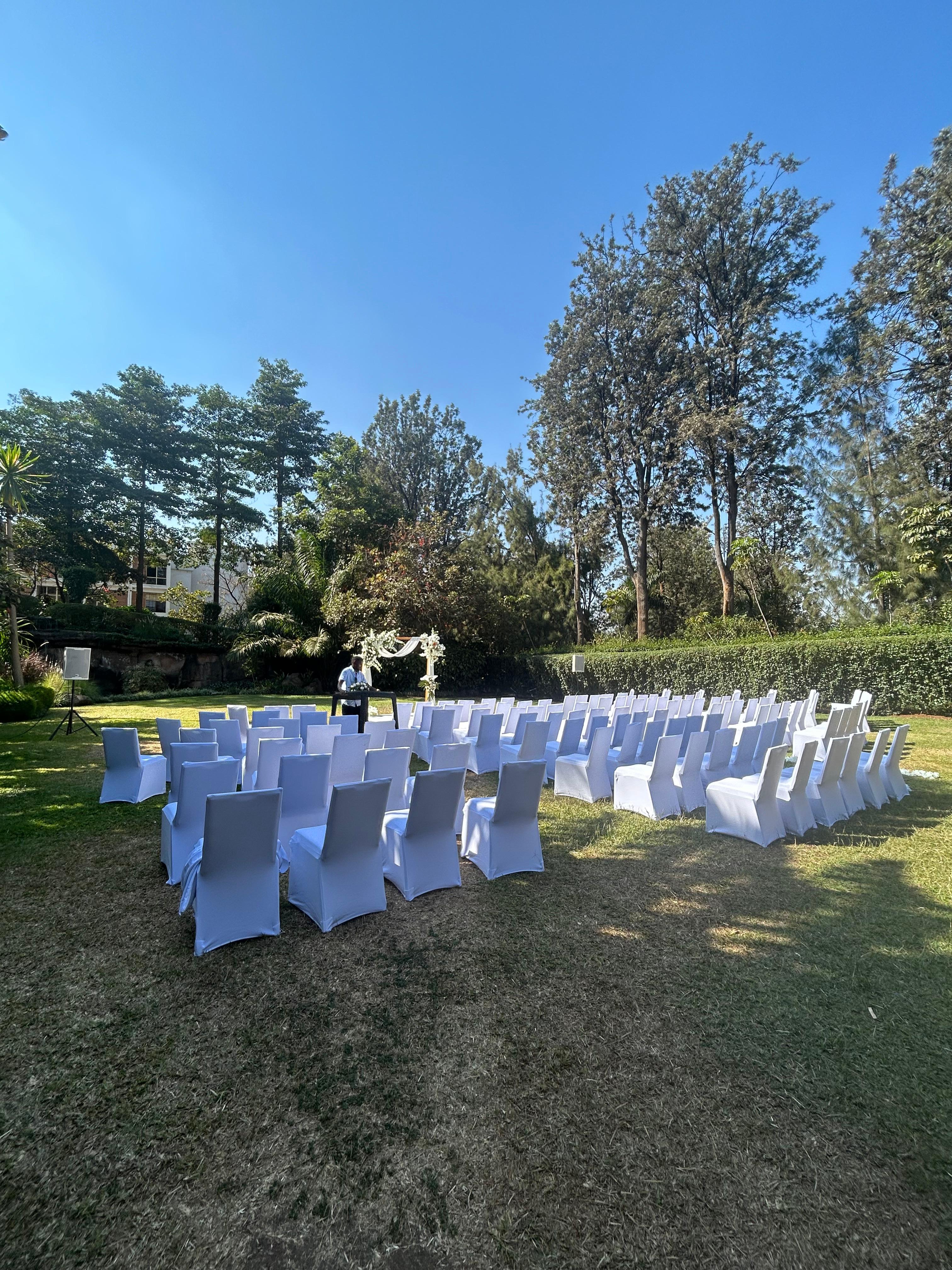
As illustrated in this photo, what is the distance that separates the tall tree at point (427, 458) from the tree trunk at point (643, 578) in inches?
570

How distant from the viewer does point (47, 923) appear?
11.8 ft

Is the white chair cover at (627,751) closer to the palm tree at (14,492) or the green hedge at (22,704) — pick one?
the green hedge at (22,704)

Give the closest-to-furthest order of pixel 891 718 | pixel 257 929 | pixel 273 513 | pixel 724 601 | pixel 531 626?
pixel 257 929, pixel 891 718, pixel 724 601, pixel 531 626, pixel 273 513

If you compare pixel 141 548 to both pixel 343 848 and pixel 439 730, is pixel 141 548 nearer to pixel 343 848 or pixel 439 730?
pixel 439 730

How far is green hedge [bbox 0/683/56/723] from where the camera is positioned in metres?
11.8

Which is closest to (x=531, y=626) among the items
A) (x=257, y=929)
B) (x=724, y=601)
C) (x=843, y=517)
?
(x=724, y=601)

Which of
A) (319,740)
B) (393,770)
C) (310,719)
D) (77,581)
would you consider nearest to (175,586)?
(77,581)

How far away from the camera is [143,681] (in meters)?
20.8

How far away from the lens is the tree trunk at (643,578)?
2389cm

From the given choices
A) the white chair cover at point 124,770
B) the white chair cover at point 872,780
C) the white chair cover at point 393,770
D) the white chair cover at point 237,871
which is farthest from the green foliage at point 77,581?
the white chair cover at point 872,780

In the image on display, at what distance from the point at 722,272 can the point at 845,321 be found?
5.37 meters

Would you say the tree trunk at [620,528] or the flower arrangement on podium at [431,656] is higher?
the tree trunk at [620,528]

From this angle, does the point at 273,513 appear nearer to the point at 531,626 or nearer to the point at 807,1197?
the point at 531,626

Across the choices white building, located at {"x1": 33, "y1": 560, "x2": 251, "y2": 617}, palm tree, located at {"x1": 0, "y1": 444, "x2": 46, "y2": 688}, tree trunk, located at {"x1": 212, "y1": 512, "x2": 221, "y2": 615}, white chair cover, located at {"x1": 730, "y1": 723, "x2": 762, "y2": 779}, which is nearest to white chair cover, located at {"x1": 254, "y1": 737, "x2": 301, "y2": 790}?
white chair cover, located at {"x1": 730, "y1": 723, "x2": 762, "y2": 779}
